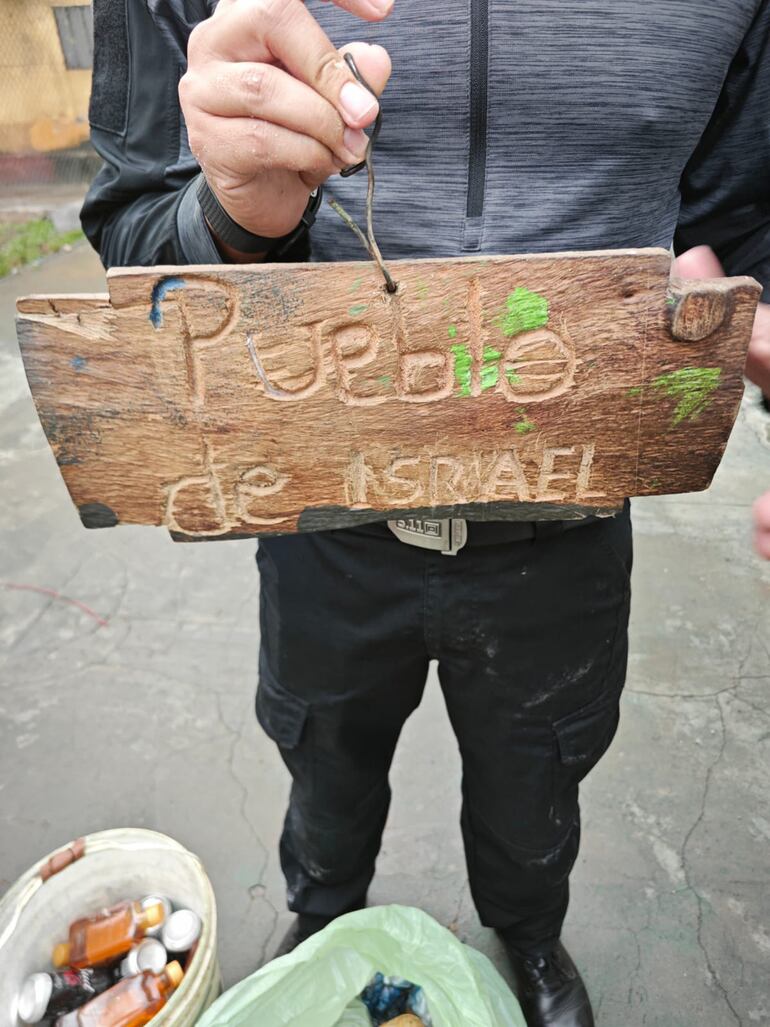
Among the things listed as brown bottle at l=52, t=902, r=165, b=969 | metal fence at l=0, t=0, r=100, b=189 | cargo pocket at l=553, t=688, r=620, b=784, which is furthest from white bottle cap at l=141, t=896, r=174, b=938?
metal fence at l=0, t=0, r=100, b=189

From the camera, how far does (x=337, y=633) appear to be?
1004 mm

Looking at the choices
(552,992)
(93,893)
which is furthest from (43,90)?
(552,992)

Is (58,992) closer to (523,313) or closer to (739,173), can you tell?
(523,313)

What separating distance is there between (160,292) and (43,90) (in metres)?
6.49

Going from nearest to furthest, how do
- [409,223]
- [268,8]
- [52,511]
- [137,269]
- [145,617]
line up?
[268,8] → [137,269] → [409,223] → [145,617] → [52,511]

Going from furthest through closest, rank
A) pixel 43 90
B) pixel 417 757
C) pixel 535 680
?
pixel 43 90 → pixel 417 757 → pixel 535 680

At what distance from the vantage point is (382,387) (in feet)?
2.49

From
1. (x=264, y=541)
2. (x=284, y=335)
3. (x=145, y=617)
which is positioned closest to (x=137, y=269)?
(x=284, y=335)

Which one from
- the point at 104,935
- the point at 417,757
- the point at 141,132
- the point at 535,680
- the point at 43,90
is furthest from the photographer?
the point at 43,90

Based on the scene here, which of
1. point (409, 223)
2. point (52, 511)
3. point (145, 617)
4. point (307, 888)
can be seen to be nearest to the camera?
point (409, 223)

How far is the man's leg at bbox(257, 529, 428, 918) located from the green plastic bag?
0.13 meters

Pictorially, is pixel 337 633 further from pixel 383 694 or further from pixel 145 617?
pixel 145 617

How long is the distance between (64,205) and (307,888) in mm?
6296

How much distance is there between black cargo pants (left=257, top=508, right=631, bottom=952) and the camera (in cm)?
96
